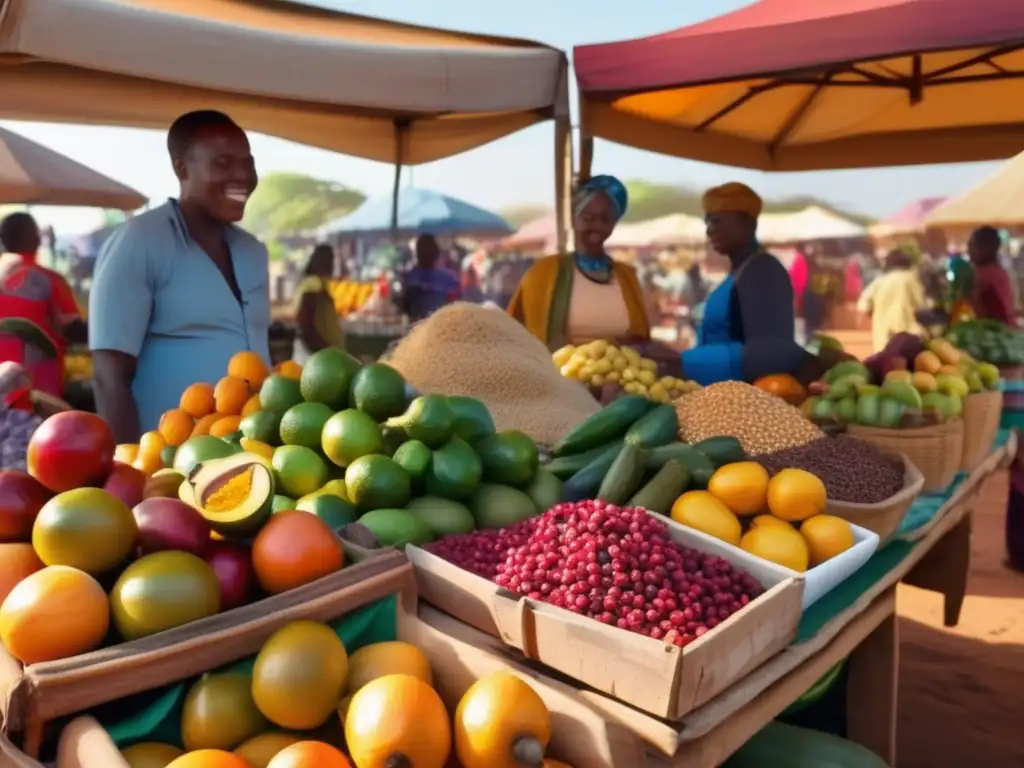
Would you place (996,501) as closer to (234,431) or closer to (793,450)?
(793,450)

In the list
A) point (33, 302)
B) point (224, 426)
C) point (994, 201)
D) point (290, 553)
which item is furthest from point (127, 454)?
point (994, 201)

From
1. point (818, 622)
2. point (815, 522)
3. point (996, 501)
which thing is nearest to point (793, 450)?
point (815, 522)

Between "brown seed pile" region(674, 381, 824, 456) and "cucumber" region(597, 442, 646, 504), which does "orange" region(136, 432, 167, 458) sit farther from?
"brown seed pile" region(674, 381, 824, 456)

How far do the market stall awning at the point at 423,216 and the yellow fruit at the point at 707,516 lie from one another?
14.1 m

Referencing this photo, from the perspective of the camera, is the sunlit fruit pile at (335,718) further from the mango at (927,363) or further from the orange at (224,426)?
the mango at (927,363)

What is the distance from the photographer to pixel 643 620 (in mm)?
1252

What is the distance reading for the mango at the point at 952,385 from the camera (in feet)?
9.04

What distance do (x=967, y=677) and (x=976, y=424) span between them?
48.3 inches

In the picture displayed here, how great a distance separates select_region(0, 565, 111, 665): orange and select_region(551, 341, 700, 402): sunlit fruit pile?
2.01 meters

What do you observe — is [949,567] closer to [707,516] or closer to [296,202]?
[707,516]

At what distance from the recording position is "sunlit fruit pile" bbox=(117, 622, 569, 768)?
3.24 feet

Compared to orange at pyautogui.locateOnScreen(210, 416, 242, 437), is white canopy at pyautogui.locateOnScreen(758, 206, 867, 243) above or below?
above

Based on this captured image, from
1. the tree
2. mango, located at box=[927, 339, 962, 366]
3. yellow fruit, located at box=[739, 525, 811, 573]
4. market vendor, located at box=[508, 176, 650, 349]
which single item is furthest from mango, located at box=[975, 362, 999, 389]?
the tree

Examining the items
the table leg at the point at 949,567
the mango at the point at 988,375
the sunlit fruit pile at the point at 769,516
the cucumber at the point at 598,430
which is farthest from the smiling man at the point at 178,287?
the mango at the point at 988,375
